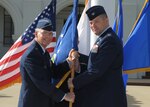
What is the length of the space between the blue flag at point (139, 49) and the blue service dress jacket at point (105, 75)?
793 millimetres

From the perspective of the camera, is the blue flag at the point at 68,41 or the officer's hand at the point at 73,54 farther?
the blue flag at the point at 68,41

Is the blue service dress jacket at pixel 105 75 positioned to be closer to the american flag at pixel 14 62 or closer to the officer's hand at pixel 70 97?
the officer's hand at pixel 70 97

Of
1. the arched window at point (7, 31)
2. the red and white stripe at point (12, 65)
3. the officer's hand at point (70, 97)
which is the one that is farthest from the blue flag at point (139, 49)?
the arched window at point (7, 31)

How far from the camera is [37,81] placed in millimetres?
3641

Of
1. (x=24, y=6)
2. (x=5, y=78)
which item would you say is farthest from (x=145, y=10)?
(x=24, y=6)

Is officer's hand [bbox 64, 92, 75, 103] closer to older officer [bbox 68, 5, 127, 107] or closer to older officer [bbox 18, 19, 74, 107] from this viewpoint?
older officer [bbox 18, 19, 74, 107]

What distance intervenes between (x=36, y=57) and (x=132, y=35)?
1.31 metres

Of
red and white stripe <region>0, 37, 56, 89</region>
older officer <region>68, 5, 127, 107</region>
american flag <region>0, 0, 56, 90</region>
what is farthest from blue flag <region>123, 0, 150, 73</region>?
red and white stripe <region>0, 37, 56, 89</region>

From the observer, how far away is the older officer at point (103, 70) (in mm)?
3494

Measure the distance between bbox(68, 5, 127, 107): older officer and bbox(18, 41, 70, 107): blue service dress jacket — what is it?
0.77 feet

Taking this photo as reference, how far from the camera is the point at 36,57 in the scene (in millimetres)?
3730

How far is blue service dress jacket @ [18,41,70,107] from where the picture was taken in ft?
12.0

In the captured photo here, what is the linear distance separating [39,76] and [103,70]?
0.65 meters

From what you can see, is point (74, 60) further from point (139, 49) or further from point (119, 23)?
point (119, 23)
